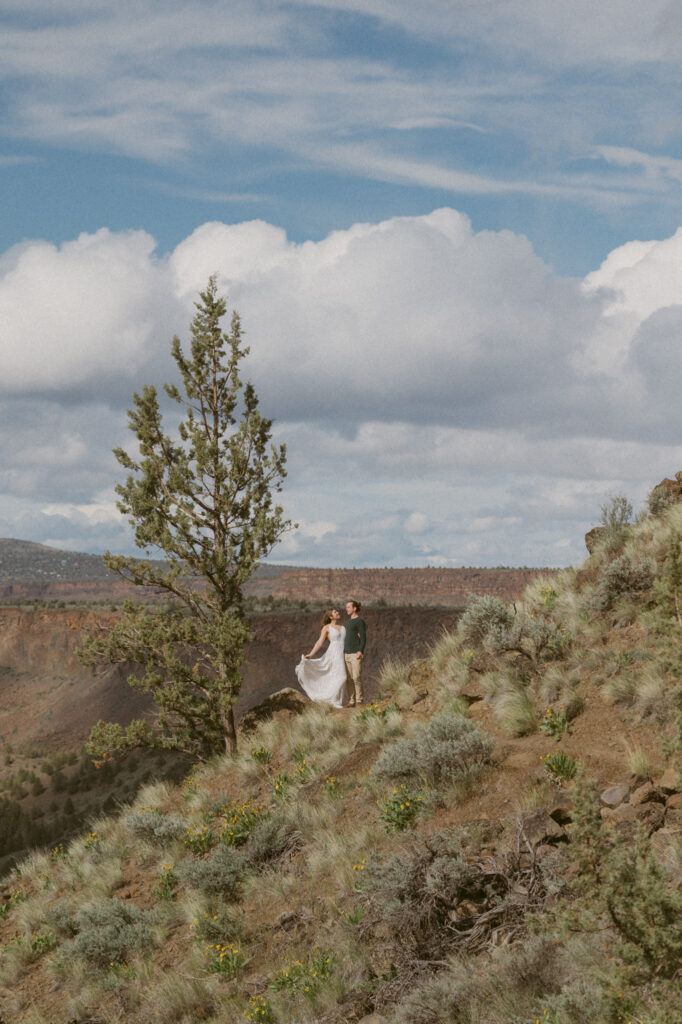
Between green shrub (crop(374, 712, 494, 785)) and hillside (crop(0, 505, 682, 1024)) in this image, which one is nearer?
hillside (crop(0, 505, 682, 1024))

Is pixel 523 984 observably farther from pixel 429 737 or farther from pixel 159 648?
pixel 159 648

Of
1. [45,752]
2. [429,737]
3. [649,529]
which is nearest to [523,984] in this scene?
[429,737]

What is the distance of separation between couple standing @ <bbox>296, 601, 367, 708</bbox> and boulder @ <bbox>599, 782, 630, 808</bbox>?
871cm

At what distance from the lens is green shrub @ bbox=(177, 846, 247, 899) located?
35.3ft

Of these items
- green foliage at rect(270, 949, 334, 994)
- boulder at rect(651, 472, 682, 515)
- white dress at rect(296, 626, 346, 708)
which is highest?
boulder at rect(651, 472, 682, 515)

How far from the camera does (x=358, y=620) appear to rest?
16.8 m

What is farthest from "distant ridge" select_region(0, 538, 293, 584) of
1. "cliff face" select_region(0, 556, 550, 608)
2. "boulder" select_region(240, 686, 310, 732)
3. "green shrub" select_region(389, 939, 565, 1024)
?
"green shrub" select_region(389, 939, 565, 1024)

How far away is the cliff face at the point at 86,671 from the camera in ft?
145

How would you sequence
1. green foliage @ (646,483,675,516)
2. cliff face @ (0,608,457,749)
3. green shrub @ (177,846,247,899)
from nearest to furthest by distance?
green shrub @ (177,846,247,899), green foliage @ (646,483,675,516), cliff face @ (0,608,457,749)

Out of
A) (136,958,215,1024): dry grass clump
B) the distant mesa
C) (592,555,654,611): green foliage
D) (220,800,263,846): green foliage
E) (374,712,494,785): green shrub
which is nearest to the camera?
(136,958,215,1024): dry grass clump

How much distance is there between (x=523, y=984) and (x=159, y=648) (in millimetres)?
12648

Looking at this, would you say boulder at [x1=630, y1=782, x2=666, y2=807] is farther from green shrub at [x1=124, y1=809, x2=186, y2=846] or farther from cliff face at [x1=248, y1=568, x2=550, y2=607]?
cliff face at [x1=248, y1=568, x2=550, y2=607]

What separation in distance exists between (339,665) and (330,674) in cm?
38

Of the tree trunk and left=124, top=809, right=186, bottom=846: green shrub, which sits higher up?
the tree trunk
